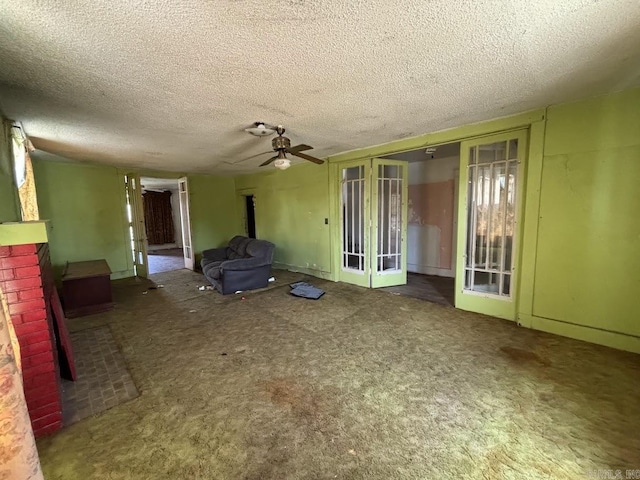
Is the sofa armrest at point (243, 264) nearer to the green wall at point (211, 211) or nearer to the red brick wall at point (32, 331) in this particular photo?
the green wall at point (211, 211)

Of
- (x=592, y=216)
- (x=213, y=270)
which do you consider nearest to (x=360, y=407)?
(x=592, y=216)

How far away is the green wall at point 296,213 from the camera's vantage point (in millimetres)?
5457

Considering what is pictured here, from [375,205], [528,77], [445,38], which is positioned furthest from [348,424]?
[375,205]

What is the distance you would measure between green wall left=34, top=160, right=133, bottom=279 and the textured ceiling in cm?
261

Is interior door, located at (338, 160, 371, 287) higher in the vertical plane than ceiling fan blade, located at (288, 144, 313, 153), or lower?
lower

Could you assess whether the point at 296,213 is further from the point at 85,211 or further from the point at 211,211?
the point at 85,211

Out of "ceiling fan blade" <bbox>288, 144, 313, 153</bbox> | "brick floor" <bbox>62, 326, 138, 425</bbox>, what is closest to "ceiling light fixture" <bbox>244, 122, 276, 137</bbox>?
"ceiling fan blade" <bbox>288, 144, 313, 153</bbox>

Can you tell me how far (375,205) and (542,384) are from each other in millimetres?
3147

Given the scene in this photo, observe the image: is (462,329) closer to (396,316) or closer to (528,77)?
(396,316)

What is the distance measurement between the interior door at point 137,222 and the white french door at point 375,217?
13.9 feet

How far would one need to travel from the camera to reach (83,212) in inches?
213

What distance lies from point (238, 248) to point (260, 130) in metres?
3.12

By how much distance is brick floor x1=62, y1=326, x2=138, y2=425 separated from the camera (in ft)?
6.66

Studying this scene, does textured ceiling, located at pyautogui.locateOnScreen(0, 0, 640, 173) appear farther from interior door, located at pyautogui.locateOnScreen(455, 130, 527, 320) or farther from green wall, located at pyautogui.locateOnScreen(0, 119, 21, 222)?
interior door, located at pyautogui.locateOnScreen(455, 130, 527, 320)
